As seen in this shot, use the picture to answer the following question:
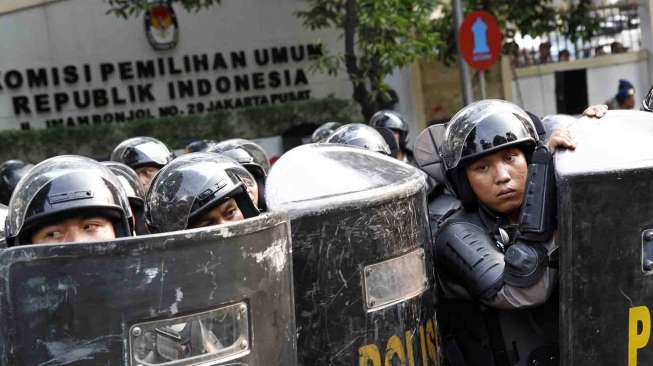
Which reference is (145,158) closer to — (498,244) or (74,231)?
(74,231)

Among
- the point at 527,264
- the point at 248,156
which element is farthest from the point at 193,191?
the point at 248,156

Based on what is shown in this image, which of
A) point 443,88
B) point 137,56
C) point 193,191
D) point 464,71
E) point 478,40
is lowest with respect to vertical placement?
point 443,88

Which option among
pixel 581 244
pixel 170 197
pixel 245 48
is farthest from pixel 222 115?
pixel 581 244

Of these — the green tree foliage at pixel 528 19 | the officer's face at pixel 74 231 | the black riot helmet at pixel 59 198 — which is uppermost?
the green tree foliage at pixel 528 19

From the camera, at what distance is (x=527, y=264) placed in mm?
2738

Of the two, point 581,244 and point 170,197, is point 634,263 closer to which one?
point 581,244

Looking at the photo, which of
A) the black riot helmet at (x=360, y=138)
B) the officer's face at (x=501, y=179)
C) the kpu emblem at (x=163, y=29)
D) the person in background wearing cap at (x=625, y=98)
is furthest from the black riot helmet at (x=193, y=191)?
the kpu emblem at (x=163, y=29)

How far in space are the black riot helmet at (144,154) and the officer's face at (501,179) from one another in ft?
11.0

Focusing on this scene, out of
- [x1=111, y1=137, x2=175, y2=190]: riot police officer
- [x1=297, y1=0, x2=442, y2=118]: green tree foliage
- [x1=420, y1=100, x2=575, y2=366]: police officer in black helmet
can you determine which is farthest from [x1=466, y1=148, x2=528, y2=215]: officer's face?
[x1=297, y1=0, x2=442, y2=118]: green tree foliage

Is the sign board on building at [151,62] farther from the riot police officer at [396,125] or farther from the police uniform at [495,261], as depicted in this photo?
the police uniform at [495,261]

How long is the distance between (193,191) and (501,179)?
1031 millimetres

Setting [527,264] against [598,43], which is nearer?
[527,264]

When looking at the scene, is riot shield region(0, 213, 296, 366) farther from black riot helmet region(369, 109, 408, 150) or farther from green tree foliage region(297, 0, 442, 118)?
green tree foliage region(297, 0, 442, 118)

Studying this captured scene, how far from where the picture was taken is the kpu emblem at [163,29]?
49.4 ft
